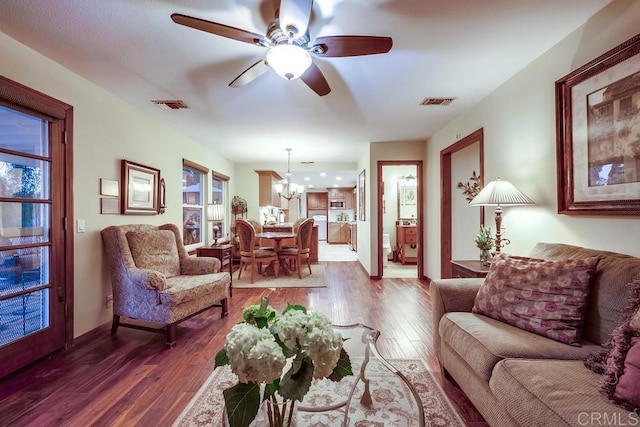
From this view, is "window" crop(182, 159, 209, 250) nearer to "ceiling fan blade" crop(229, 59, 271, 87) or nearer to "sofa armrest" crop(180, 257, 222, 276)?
"sofa armrest" crop(180, 257, 222, 276)

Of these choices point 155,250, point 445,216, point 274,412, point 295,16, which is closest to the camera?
point 274,412

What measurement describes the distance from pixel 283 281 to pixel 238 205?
2647mm

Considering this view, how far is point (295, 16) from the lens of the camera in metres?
1.57

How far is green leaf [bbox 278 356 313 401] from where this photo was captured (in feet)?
2.80

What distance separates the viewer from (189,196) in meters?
5.19

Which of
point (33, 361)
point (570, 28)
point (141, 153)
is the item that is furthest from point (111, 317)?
point (570, 28)

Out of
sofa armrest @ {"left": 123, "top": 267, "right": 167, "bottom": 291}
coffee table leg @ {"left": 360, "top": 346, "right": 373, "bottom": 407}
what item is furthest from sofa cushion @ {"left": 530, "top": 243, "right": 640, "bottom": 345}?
sofa armrest @ {"left": 123, "top": 267, "right": 167, "bottom": 291}

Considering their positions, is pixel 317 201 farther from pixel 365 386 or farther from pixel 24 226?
pixel 365 386

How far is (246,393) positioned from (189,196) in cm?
488

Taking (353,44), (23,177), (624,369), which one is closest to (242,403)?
(624,369)

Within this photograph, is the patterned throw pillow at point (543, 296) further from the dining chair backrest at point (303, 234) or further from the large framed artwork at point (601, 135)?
the dining chair backrest at point (303, 234)

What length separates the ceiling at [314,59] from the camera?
179 cm

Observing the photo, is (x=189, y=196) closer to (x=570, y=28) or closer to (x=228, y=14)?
(x=228, y=14)

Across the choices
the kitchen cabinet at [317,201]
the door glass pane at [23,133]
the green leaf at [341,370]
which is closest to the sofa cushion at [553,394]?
the green leaf at [341,370]
